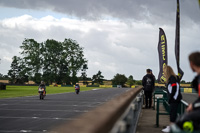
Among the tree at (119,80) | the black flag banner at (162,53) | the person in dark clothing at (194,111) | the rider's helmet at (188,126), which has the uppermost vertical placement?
the tree at (119,80)

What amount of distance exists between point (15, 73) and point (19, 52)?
51.1 meters

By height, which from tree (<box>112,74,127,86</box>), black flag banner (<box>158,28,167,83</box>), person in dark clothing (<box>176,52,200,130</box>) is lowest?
person in dark clothing (<box>176,52,200,130</box>)

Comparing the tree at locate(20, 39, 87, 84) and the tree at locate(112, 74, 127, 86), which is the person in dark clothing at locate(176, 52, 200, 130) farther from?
the tree at locate(112, 74, 127, 86)

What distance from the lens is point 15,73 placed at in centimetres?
16412

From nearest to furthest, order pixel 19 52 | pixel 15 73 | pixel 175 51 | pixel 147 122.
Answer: pixel 147 122, pixel 175 51, pixel 19 52, pixel 15 73

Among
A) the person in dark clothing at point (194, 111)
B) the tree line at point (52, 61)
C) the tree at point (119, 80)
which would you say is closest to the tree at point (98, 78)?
the tree at point (119, 80)

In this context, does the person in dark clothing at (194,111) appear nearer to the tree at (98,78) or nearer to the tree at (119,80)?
the tree at (119,80)

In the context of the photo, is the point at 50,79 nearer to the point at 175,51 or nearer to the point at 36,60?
the point at 36,60

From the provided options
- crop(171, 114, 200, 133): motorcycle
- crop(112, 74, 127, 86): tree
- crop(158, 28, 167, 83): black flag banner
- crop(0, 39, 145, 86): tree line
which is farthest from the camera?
crop(112, 74, 127, 86): tree

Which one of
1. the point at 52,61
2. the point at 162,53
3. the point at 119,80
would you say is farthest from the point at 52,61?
the point at 162,53

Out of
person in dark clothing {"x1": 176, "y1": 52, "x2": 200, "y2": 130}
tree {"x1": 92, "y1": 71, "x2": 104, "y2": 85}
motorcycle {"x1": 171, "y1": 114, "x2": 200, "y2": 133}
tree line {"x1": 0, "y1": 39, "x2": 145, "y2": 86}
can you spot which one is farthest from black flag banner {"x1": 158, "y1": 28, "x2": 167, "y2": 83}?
tree {"x1": 92, "y1": 71, "x2": 104, "y2": 85}

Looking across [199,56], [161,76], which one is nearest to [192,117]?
[199,56]

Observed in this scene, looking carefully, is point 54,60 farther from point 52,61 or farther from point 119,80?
point 119,80

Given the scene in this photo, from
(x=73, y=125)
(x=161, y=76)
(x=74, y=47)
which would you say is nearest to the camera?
(x=73, y=125)
